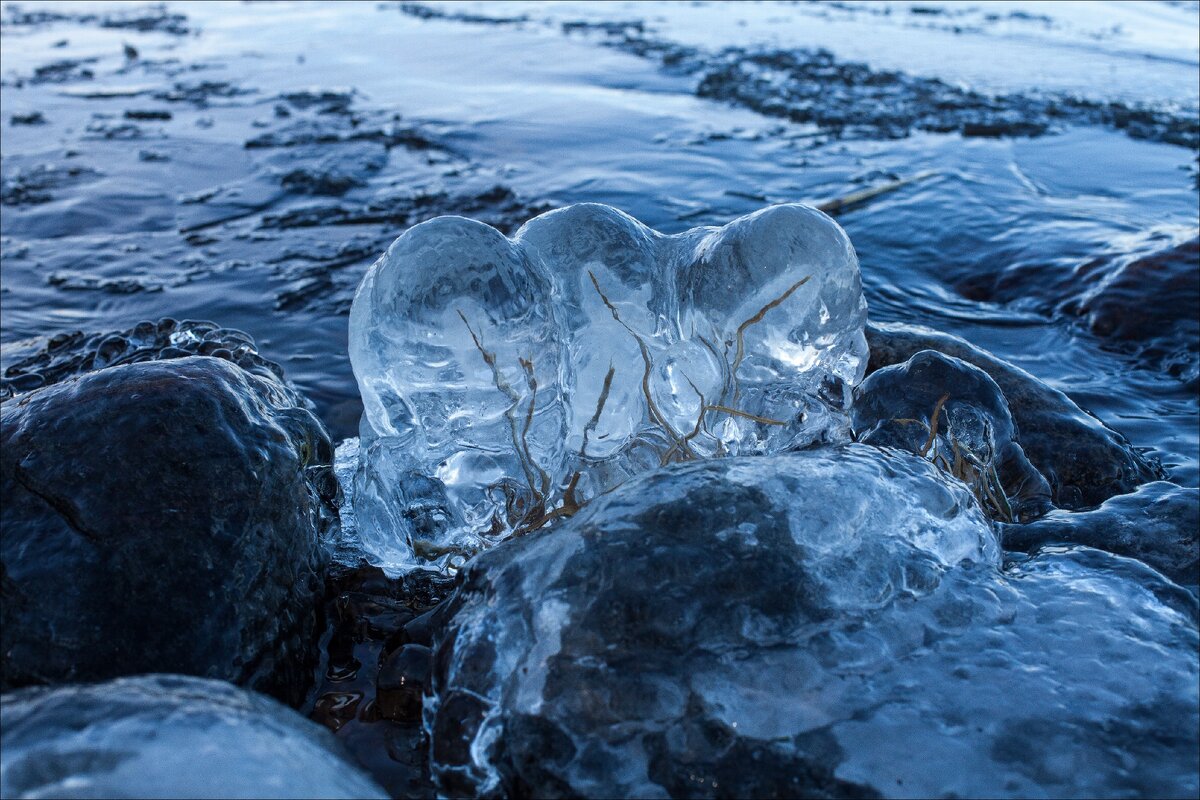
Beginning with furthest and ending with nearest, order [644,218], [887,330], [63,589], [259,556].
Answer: [644,218] < [887,330] < [259,556] < [63,589]

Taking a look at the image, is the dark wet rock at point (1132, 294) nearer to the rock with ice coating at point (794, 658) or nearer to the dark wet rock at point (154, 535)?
the rock with ice coating at point (794, 658)

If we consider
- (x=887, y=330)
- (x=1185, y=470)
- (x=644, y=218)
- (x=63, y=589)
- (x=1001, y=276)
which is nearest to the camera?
(x=63, y=589)

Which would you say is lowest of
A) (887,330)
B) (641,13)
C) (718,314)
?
(887,330)

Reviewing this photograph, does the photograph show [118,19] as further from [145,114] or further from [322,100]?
[322,100]

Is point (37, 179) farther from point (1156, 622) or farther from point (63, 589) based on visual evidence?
point (1156, 622)

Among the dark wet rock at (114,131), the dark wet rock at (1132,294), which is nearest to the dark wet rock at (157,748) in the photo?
the dark wet rock at (1132,294)

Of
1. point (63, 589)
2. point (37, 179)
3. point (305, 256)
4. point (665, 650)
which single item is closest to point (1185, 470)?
point (665, 650)

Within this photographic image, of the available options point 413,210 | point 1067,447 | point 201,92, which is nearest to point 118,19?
point 201,92

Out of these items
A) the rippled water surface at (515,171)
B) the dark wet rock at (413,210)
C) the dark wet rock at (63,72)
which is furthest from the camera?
the dark wet rock at (63,72)
